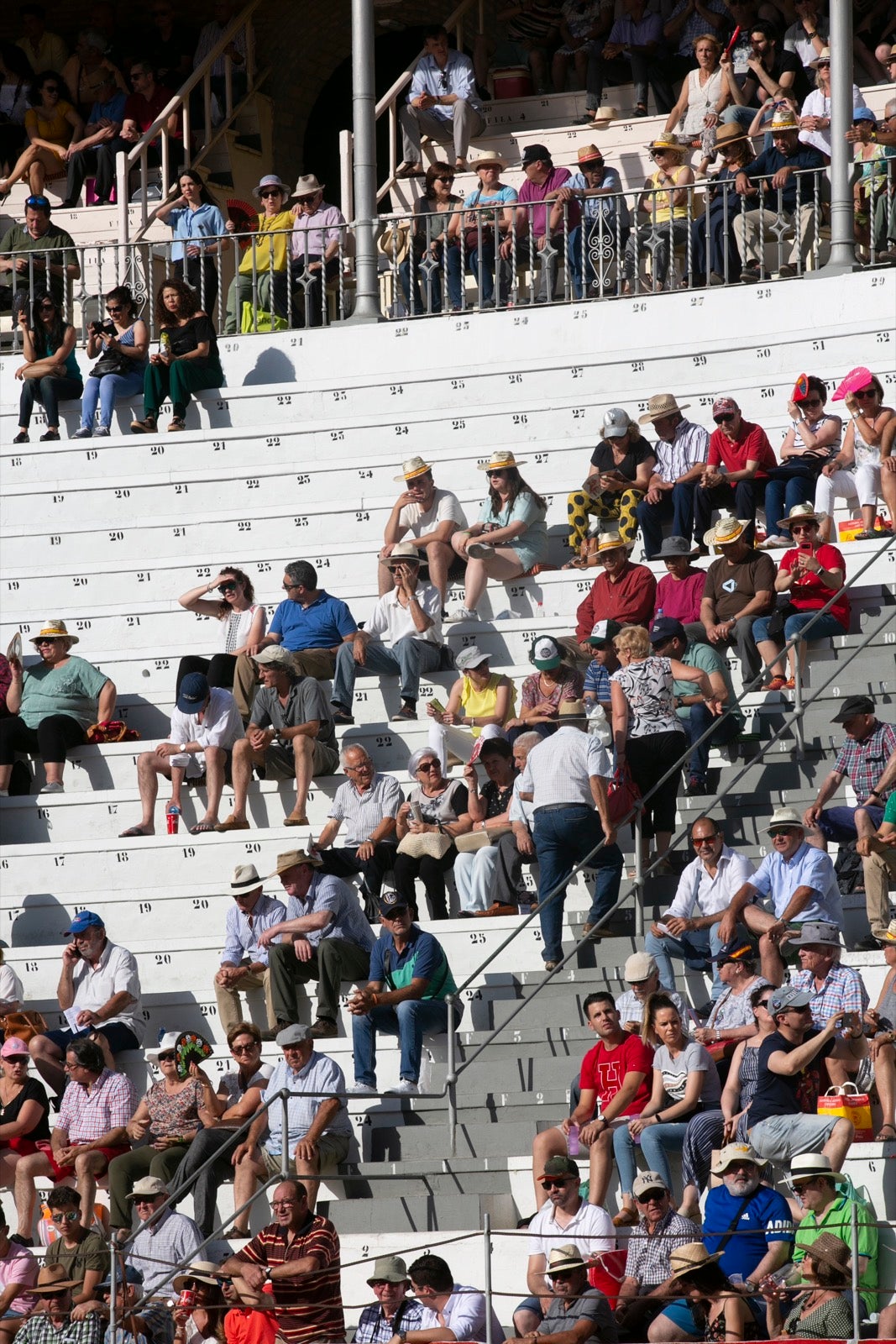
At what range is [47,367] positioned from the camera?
19969mm

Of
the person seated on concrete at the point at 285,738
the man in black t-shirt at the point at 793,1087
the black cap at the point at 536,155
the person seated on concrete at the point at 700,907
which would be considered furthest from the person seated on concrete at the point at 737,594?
the black cap at the point at 536,155

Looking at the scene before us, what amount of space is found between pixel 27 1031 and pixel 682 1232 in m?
4.48

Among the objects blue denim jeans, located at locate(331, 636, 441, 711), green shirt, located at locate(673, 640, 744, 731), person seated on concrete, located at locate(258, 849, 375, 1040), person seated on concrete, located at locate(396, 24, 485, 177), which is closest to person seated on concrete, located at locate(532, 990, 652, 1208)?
person seated on concrete, located at locate(258, 849, 375, 1040)

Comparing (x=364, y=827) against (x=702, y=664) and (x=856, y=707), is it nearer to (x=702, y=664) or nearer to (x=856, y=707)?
(x=702, y=664)

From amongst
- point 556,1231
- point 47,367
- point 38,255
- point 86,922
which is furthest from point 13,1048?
point 38,255

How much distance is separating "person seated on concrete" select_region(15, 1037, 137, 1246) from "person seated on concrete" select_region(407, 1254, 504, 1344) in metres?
2.55

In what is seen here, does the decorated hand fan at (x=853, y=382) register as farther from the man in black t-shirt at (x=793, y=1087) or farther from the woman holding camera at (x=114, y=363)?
the man in black t-shirt at (x=793, y=1087)

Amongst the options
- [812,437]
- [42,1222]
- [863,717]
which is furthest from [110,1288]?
[812,437]

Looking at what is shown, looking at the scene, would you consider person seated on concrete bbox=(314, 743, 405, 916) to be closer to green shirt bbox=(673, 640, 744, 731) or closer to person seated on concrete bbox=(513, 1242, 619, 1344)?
green shirt bbox=(673, 640, 744, 731)

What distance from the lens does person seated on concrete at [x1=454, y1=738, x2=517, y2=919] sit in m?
14.9

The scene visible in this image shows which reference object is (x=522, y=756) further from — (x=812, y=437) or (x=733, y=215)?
(x=733, y=215)

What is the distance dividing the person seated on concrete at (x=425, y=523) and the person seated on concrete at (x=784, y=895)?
4.24 meters

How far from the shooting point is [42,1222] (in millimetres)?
13680

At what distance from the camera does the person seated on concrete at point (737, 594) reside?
612 inches
